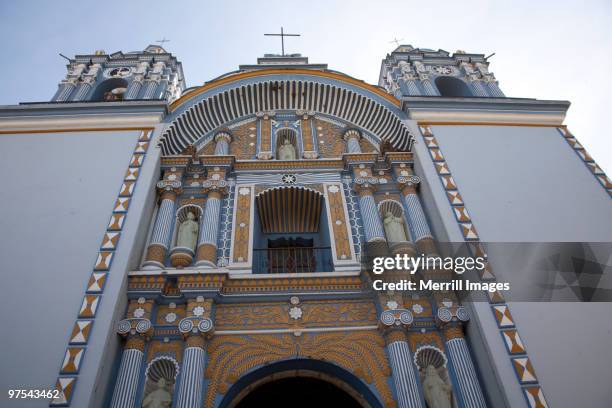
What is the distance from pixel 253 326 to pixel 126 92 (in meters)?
8.02

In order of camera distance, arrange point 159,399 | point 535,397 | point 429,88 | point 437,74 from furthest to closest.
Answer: point 437,74 → point 429,88 → point 159,399 → point 535,397

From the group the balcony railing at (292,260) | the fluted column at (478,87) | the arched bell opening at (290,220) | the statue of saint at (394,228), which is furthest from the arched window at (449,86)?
the balcony railing at (292,260)

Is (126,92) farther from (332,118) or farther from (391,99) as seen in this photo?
(391,99)

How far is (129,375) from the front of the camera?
6.33 m

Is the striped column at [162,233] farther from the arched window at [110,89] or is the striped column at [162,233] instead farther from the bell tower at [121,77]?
the arched window at [110,89]

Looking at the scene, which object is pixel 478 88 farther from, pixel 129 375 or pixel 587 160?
pixel 129 375

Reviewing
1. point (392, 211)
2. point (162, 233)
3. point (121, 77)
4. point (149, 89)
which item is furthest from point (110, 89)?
point (392, 211)

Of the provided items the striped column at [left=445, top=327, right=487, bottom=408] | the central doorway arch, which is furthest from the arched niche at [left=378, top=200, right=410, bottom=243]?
the central doorway arch

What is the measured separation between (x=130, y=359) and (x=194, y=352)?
0.91 metres

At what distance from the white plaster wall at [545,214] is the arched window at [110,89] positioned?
8.64 meters

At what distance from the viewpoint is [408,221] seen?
29.6 feet

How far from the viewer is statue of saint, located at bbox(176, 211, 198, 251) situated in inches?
331

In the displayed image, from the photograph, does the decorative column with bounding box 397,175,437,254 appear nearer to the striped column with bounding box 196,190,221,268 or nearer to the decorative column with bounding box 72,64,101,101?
the striped column with bounding box 196,190,221,268

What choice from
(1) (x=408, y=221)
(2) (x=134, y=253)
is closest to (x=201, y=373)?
(2) (x=134, y=253)
